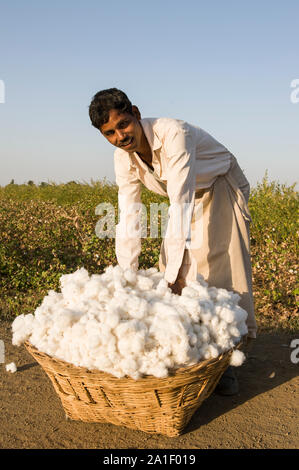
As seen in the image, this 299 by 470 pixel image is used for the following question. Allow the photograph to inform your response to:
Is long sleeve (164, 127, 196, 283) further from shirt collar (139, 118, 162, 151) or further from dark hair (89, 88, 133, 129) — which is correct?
dark hair (89, 88, 133, 129)

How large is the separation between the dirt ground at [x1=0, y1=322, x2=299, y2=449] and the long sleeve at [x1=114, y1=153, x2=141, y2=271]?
0.92 metres

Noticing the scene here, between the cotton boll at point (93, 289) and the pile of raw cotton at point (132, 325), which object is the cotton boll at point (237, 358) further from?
the cotton boll at point (93, 289)

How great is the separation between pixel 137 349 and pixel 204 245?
3.52 ft

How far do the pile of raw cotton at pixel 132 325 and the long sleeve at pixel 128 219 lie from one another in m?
0.33

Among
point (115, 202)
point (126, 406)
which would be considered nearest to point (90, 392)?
point (126, 406)

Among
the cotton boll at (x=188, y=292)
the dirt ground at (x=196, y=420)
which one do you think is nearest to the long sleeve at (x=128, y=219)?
the cotton boll at (x=188, y=292)

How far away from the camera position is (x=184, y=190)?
2305 millimetres

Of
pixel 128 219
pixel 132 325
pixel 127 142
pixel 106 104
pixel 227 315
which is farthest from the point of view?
pixel 128 219

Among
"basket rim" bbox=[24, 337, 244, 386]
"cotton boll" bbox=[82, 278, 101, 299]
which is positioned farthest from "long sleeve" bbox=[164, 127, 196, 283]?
"basket rim" bbox=[24, 337, 244, 386]

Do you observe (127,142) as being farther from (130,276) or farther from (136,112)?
(130,276)

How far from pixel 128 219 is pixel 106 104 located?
0.76m

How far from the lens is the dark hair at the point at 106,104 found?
7.52 feet

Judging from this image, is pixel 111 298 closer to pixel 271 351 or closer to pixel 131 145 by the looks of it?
pixel 131 145

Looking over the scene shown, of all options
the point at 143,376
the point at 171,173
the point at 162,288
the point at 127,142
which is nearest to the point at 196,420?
the point at 143,376
